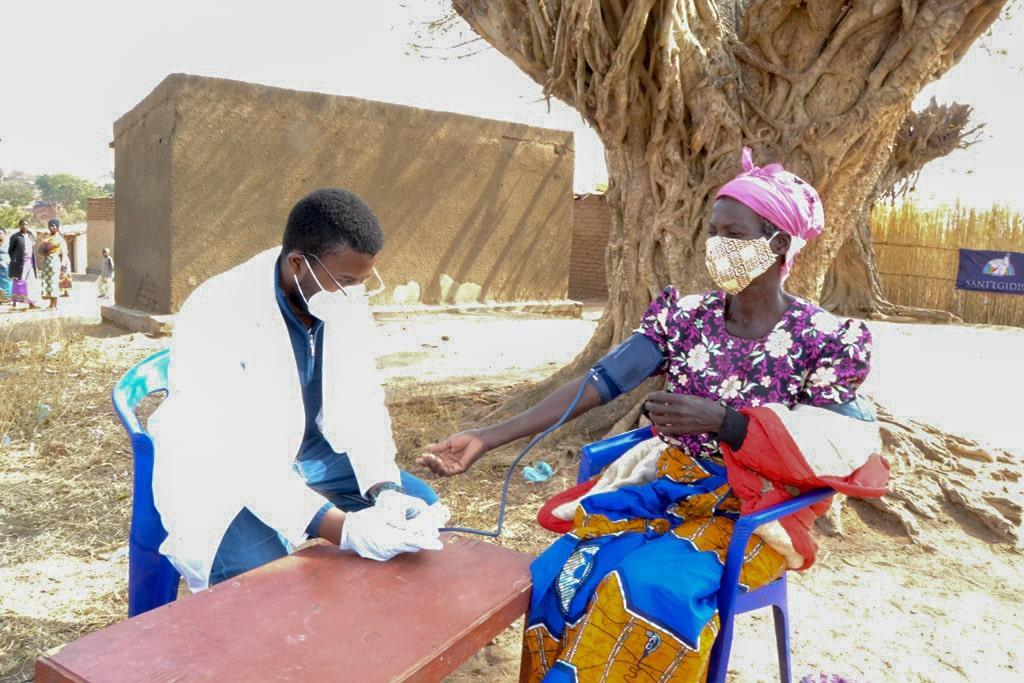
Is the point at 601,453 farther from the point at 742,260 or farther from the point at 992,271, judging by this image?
the point at 992,271

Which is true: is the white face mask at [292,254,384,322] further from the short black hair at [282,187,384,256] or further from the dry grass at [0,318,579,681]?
the dry grass at [0,318,579,681]

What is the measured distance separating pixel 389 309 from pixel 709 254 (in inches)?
287

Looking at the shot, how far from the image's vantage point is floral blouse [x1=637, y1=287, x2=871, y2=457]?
1.96 m

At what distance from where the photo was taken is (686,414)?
6.20ft

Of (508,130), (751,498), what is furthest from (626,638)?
(508,130)

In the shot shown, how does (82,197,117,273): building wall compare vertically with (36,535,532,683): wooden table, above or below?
above

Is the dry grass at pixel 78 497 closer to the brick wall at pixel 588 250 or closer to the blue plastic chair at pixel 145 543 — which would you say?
the blue plastic chair at pixel 145 543

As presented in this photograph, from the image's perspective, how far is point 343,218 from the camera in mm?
2021

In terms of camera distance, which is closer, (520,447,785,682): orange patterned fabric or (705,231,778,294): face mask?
(520,447,785,682): orange patterned fabric

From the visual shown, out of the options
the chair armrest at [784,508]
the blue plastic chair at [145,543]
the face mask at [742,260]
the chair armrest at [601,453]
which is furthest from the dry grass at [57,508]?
the face mask at [742,260]

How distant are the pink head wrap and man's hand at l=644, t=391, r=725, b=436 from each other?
0.48 m

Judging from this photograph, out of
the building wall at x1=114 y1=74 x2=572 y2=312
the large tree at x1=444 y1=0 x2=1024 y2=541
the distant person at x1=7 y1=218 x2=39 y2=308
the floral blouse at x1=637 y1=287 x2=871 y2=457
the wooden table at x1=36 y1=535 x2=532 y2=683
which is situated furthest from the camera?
the distant person at x1=7 y1=218 x2=39 y2=308

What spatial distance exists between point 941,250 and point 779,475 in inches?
532

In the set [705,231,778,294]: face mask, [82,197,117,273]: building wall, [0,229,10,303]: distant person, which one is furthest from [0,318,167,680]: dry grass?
[82,197,117,273]: building wall
